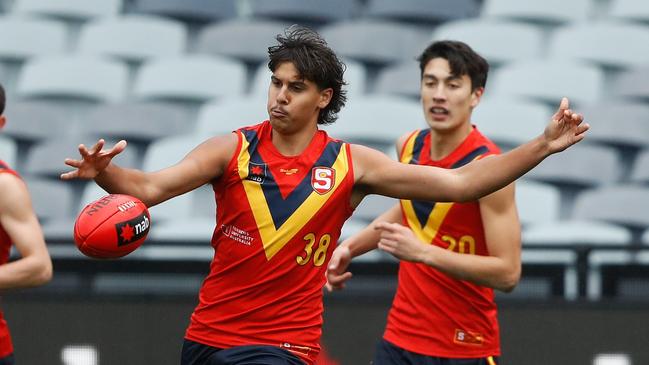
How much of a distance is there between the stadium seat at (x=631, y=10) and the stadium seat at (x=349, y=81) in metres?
2.61

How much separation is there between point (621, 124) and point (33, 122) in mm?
5348

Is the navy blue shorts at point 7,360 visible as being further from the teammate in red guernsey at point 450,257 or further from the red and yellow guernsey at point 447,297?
the red and yellow guernsey at point 447,297

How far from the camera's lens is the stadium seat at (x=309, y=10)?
1180 cm

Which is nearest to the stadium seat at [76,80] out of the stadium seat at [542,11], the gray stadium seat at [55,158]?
the gray stadium seat at [55,158]

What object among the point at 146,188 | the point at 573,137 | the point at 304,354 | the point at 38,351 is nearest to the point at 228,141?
the point at 146,188

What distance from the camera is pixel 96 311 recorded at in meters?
7.96

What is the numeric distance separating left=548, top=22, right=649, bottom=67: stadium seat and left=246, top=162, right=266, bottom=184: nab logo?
6.81 meters

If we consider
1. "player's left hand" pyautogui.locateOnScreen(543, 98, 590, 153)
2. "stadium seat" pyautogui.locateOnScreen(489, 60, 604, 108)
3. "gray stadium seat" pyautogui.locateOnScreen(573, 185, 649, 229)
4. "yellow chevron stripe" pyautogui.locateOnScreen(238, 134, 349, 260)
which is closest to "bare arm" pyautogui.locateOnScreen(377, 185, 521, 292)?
"yellow chevron stripe" pyautogui.locateOnScreen(238, 134, 349, 260)

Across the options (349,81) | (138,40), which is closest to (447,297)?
(349,81)

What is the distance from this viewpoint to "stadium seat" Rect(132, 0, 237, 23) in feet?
39.6

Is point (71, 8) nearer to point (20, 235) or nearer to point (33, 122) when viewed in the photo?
point (33, 122)

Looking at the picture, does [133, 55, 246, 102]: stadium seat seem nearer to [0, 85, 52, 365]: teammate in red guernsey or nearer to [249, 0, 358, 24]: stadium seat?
[249, 0, 358, 24]: stadium seat

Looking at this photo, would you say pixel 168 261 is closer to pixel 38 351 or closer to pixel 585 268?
pixel 38 351

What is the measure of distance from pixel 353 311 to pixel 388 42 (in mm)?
4238
